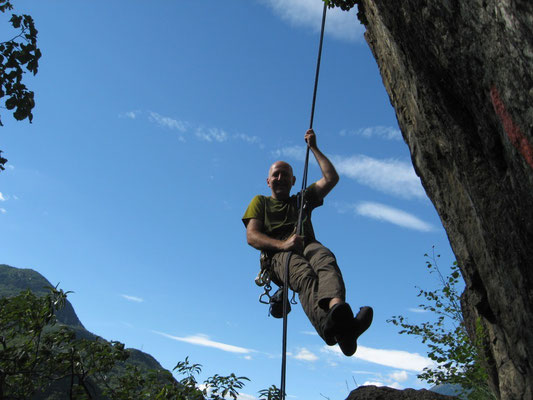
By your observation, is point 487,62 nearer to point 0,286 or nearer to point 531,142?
point 531,142

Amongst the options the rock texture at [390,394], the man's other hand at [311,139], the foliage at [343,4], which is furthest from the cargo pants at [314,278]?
the foliage at [343,4]

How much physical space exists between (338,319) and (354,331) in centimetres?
23

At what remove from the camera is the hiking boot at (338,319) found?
150 inches

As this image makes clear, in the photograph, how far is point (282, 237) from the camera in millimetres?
5199

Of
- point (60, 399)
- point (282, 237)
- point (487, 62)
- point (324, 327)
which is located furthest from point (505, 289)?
point (60, 399)

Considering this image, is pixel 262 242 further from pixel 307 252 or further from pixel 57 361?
pixel 57 361

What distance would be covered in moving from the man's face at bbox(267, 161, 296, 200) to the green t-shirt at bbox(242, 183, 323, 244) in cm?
8

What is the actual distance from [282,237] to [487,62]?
3.03m

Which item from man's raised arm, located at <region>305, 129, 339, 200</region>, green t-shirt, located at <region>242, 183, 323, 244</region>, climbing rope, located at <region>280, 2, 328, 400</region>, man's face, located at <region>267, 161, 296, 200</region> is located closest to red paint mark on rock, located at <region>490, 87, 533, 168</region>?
climbing rope, located at <region>280, 2, 328, 400</region>

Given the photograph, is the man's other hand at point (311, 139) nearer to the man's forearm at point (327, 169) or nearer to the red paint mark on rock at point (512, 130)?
the man's forearm at point (327, 169)

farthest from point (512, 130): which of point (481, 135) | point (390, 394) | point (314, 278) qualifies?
point (390, 394)

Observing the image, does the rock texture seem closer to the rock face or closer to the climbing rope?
the rock face

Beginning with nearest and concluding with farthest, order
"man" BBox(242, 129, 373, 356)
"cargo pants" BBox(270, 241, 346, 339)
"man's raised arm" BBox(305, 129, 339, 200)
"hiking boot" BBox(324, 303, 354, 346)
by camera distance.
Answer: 1. "hiking boot" BBox(324, 303, 354, 346)
2. "man" BBox(242, 129, 373, 356)
3. "cargo pants" BBox(270, 241, 346, 339)
4. "man's raised arm" BBox(305, 129, 339, 200)

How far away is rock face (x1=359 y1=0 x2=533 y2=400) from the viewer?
8.20 feet
